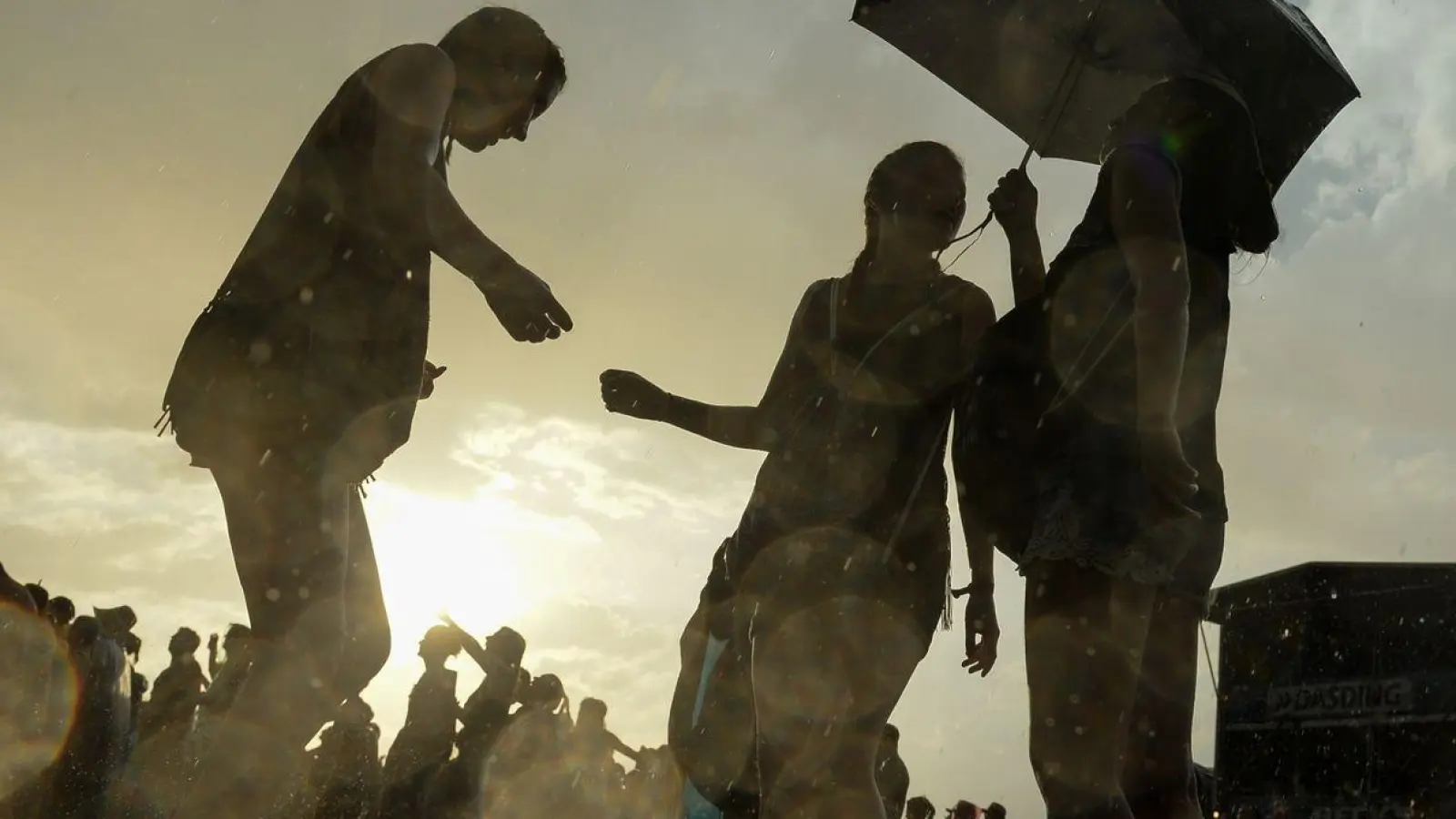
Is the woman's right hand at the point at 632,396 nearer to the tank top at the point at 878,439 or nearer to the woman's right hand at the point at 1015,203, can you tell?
the tank top at the point at 878,439

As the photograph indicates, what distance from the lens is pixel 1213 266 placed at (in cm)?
320

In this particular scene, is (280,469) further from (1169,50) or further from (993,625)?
(1169,50)

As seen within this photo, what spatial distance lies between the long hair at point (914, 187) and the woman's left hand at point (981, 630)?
0.93m

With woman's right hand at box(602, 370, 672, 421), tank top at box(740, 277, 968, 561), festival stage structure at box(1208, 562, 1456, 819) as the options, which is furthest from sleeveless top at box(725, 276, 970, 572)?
festival stage structure at box(1208, 562, 1456, 819)

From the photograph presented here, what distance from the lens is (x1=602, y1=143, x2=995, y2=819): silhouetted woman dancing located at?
3.21m

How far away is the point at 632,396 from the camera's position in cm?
370

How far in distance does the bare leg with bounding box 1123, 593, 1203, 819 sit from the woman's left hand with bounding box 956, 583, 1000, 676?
63 centimetres

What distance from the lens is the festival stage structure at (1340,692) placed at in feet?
44.5

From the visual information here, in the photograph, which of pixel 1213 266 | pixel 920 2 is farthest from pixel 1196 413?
pixel 920 2

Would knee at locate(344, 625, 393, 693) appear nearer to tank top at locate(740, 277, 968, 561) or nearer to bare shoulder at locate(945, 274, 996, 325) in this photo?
tank top at locate(740, 277, 968, 561)

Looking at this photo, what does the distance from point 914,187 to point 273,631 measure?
6.27 ft

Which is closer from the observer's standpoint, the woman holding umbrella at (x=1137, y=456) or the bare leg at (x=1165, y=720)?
the woman holding umbrella at (x=1137, y=456)

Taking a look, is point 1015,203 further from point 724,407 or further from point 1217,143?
point 724,407

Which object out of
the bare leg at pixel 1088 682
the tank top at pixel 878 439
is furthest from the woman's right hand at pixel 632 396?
the bare leg at pixel 1088 682
